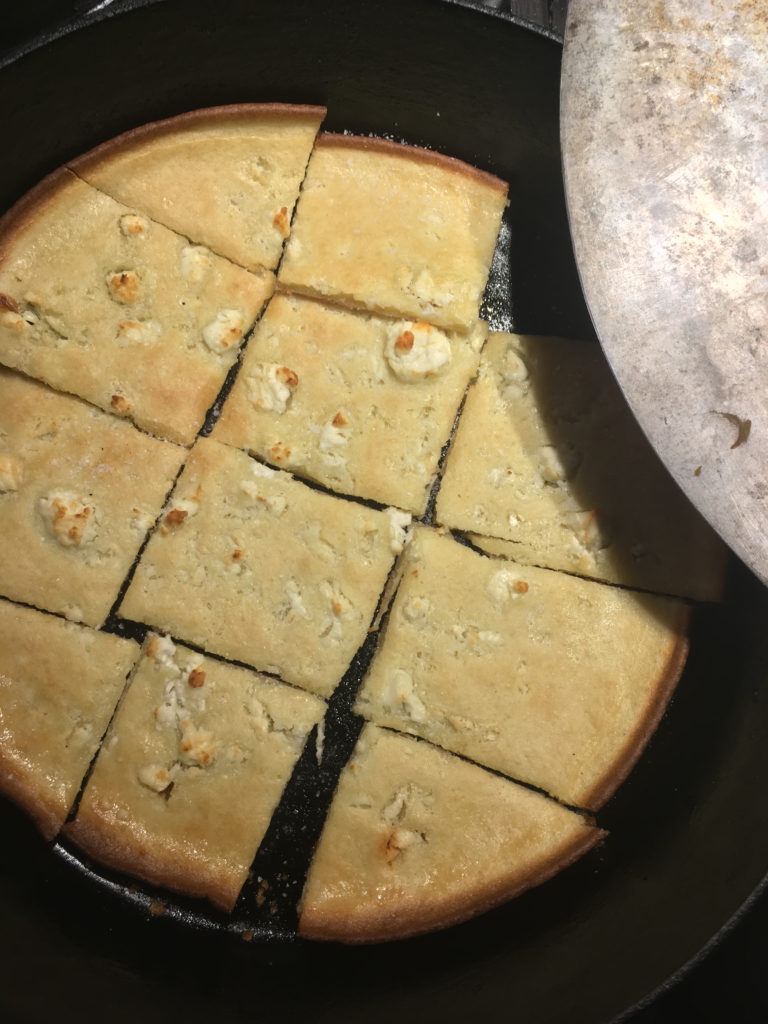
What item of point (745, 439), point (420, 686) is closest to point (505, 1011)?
point (420, 686)

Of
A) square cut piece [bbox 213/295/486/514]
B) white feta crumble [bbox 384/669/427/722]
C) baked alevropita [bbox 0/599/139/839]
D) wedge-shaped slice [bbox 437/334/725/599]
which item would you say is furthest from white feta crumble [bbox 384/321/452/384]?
baked alevropita [bbox 0/599/139/839]

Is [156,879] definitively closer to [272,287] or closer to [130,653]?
[130,653]

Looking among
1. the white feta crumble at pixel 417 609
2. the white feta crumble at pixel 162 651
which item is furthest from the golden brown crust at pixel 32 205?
the white feta crumble at pixel 417 609

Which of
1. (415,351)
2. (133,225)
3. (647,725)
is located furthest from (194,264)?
(647,725)

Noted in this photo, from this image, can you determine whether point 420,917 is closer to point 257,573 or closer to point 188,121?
point 257,573

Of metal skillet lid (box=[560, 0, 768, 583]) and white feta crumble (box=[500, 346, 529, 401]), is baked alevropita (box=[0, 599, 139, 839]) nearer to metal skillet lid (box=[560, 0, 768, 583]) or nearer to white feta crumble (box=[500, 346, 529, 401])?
white feta crumble (box=[500, 346, 529, 401])

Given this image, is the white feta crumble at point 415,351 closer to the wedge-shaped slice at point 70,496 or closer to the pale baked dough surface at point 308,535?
the pale baked dough surface at point 308,535
